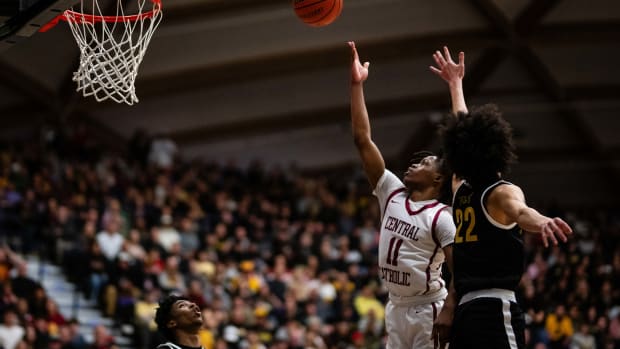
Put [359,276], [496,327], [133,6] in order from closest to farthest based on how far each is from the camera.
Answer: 1. [496,327]
2. [133,6]
3. [359,276]

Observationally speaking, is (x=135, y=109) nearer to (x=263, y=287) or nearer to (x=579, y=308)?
(x=263, y=287)

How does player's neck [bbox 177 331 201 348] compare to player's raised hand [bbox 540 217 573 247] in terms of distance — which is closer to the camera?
player's raised hand [bbox 540 217 573 247]

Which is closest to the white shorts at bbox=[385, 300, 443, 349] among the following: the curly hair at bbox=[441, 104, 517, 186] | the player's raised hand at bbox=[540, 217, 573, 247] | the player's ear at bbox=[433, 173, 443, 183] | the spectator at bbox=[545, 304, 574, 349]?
the player's ear at bbox=[433, 173, 443, 183]

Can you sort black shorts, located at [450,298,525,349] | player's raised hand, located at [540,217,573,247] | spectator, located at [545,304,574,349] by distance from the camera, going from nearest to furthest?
player's raised hand, located at [540,217,573,247] < black shorts, located at [450,298,525,349] < spectator, located at [545,304,574,349]

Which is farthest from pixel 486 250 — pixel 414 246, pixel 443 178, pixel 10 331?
pixel 10 331

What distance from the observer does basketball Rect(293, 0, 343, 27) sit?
26.1 feet

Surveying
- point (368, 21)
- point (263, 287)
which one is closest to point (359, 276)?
point (263, 287)

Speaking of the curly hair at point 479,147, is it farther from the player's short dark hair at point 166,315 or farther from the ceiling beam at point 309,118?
the ceiling beam at point 309,118

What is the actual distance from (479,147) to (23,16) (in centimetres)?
305

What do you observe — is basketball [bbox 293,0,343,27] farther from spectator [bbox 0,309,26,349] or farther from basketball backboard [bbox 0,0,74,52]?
spectator [bbox 0,309,26,349]

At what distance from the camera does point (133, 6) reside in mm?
10086

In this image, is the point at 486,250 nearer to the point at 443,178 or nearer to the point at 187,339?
the point at 443,178

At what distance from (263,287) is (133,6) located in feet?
22.2

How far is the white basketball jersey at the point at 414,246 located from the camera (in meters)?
6.43
